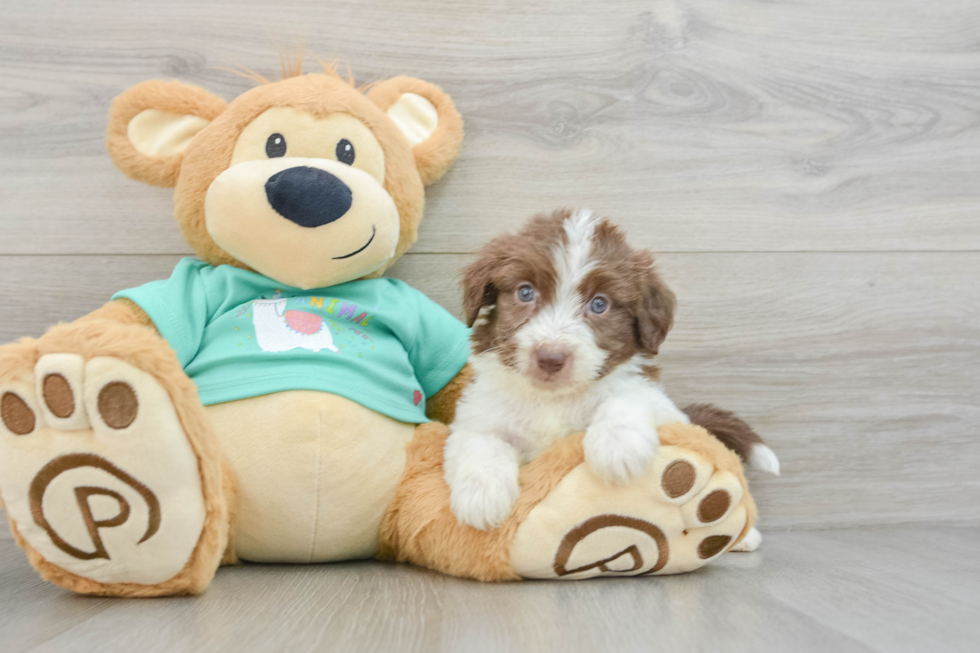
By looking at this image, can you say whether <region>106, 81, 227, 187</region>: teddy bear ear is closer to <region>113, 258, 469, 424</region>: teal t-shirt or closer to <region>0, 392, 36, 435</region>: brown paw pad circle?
<region>113, 258, 469, 424</region>: teal t-shirt

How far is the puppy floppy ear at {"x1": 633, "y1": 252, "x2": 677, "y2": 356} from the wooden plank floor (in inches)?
15.9

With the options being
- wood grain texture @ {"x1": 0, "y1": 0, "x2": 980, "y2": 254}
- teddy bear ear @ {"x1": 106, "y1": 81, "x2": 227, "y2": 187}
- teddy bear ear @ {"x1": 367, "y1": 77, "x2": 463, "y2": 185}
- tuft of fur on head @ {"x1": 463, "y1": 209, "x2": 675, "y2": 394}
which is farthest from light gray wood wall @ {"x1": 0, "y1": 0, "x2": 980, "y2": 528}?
tuft of fur on head @ {"x1": 463, "y1": 209, "x2": 675, "y2": 394}

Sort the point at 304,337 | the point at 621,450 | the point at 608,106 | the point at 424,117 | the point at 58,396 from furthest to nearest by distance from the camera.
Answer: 1. the point at 608,106
2. the point at 424,117
3. the point at 304,337
4. the point at 621,450
5. the point at 58,396

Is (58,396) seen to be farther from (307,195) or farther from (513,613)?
(513,613)

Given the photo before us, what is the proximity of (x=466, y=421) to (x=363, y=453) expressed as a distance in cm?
19

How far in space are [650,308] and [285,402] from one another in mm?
640

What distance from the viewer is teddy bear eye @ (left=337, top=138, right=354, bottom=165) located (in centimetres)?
131

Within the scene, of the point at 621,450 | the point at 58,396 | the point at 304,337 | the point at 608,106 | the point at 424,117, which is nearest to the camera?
the point at 58,396

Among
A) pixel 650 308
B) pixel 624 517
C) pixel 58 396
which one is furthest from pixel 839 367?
pixel 58 396

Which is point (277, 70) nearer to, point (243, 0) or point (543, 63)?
point (243, 0)

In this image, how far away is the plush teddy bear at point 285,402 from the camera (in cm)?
94

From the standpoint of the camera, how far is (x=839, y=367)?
1.66 m

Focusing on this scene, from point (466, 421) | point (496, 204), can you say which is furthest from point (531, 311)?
point (496, 204)

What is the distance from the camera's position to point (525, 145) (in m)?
1.63
